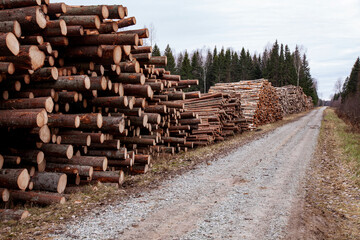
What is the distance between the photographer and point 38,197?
18.3ft

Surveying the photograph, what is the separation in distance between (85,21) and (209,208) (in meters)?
4.91

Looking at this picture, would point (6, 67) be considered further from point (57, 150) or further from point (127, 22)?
point (127, 22)

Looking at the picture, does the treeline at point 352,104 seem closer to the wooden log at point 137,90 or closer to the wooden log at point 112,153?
the wooden log at point 137,90

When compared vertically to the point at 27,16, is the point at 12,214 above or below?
below

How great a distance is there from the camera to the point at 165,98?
35.8ft

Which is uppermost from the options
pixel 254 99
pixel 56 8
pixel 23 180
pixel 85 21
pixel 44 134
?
pixel 56 8

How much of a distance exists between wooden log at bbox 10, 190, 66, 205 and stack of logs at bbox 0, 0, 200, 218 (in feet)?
0.06

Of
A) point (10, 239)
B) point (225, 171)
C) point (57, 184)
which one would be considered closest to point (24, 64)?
point (57, 184)

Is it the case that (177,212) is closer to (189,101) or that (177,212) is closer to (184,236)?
(184,236)

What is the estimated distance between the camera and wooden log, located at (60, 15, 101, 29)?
6578 mm

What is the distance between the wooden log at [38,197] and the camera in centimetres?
558

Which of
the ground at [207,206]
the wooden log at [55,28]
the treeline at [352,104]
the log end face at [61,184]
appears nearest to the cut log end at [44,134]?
the log end face at [61,184]

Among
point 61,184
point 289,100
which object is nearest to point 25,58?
point 61,184

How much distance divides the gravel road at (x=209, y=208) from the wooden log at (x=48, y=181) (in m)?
1.09
